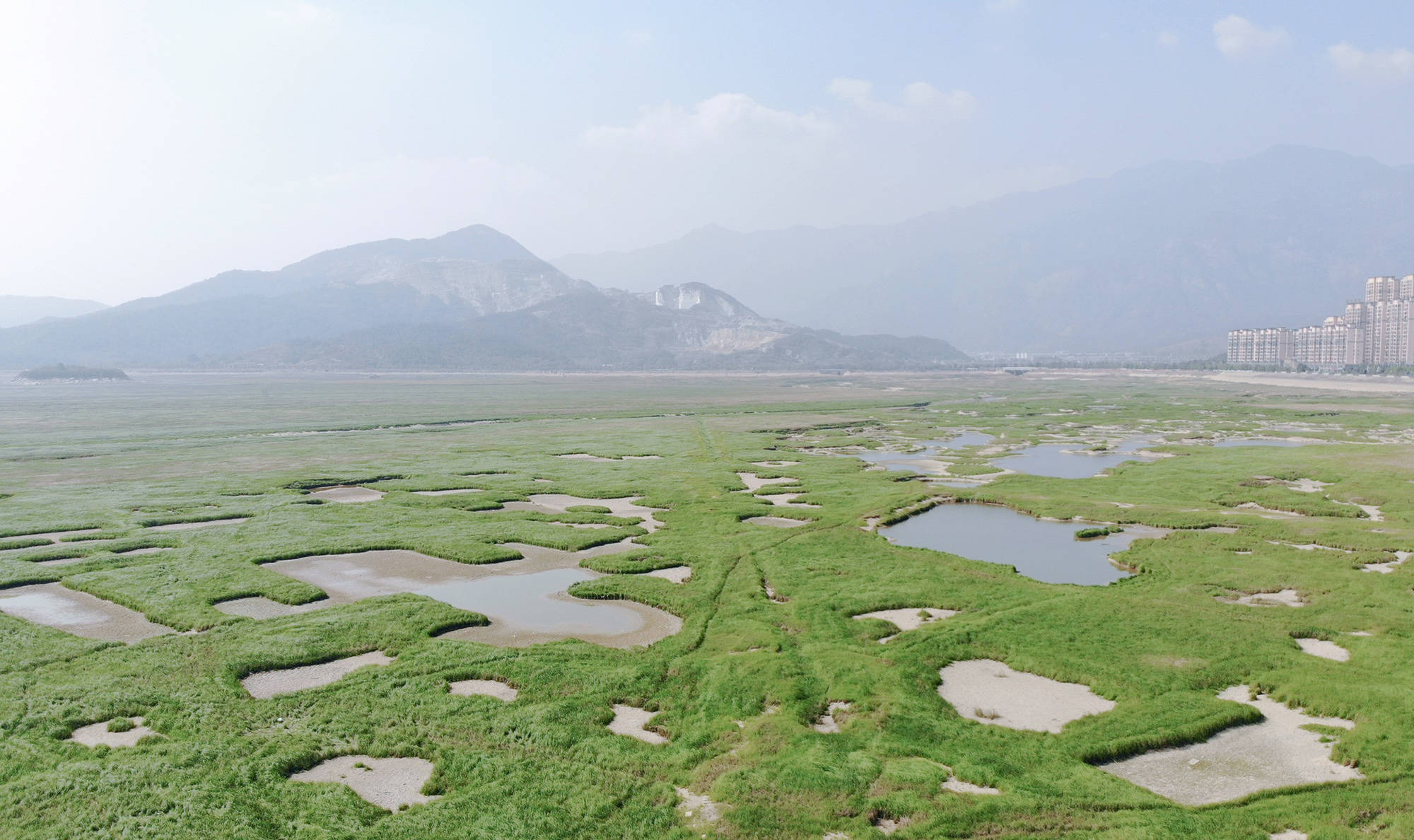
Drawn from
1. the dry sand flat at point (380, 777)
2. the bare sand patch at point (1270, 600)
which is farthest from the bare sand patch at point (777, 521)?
the dry sand flat at point (380, 777)

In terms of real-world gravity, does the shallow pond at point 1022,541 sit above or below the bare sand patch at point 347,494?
below

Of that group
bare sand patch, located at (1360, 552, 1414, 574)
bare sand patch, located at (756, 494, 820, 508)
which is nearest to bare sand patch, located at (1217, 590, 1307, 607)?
bare sand patch, located at (1360, 552, 1414, 574)

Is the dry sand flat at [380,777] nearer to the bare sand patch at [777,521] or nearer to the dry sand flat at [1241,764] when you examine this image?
the dry sand flat at [1241,764]

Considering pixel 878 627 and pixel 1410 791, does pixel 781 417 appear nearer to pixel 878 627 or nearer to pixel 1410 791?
pixel 878 627

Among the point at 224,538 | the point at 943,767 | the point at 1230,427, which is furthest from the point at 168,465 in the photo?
the point at 1230,427

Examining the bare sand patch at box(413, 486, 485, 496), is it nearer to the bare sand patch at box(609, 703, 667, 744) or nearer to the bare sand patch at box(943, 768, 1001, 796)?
the bare sand patch at box(609, 703, 667, 744)
